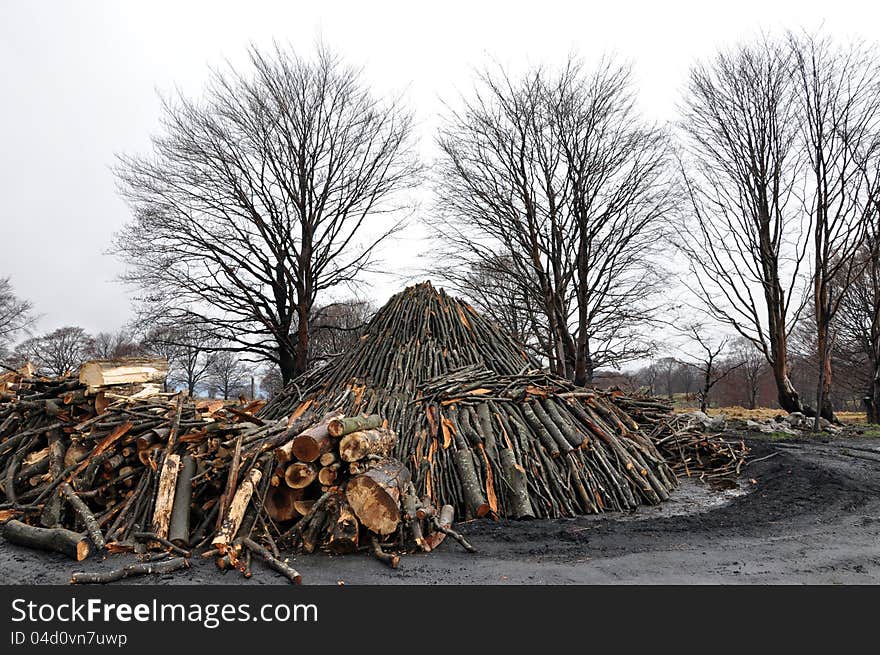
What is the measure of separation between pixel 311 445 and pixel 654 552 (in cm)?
332

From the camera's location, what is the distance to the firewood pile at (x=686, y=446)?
9.49 metres

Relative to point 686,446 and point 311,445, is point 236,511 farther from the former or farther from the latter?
point 686,446

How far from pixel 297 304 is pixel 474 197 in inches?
267

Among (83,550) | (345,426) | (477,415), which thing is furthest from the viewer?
(477,415)

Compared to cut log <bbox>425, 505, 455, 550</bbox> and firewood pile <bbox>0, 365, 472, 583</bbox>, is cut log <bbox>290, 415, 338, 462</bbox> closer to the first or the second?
firewood pile <bbox>0, 365, 472, 583</bbox>

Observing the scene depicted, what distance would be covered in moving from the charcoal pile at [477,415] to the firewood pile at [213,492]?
31.0 inches

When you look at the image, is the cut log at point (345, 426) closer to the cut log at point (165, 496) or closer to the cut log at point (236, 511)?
the cut log at point (236, 511)

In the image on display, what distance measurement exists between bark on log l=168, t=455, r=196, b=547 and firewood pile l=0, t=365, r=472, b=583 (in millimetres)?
11

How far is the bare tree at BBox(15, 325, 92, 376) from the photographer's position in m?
38.9

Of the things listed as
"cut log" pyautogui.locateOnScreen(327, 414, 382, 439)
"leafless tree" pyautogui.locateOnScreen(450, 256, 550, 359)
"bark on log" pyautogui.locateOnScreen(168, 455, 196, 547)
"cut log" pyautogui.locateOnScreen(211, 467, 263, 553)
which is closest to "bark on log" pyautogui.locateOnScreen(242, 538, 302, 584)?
"cut log" pyautogui.locateOnScreen(211, 467, 263, 553)

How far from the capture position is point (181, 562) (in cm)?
441

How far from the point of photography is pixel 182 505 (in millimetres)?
5238

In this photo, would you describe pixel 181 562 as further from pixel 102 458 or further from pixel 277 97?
pixel 277 97

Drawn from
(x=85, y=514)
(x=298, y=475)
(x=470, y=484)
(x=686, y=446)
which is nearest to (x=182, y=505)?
(x=85, y=514)
